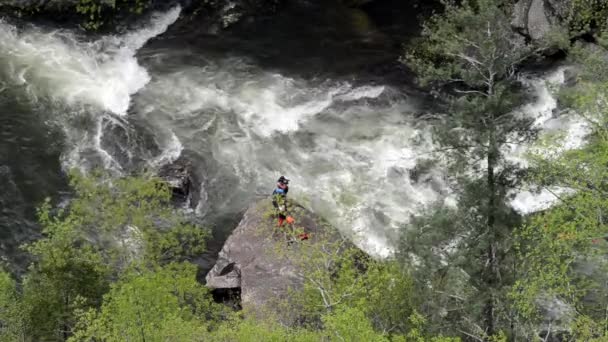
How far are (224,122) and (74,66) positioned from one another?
8674mm

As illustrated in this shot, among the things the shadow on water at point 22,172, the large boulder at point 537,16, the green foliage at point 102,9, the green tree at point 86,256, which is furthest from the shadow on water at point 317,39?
the green tree at point 86,256

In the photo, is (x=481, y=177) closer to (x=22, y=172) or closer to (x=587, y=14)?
(x=587, y=14)

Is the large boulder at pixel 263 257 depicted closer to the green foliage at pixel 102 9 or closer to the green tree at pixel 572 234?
the green tree at pixel 572 234

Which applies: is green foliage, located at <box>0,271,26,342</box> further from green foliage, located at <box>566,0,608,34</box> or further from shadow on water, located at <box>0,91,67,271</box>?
green foliage, located at <box>566,0,608,34</box>

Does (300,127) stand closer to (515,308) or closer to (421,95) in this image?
(421,95)

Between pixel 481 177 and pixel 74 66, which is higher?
pixel 481 177

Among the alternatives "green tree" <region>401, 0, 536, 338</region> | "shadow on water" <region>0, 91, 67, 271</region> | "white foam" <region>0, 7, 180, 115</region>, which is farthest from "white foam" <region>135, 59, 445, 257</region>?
"green tree" <region>401, 0, 536, 338</region>

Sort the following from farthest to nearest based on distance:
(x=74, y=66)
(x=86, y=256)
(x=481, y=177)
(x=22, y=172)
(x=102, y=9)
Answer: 1. (x=102, y=9)
2. (x=74, y=66)
3. (x=22, y=172)
4. (x=86, y=256)
5. (x=481, y=177)

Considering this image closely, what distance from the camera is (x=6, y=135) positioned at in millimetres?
33375

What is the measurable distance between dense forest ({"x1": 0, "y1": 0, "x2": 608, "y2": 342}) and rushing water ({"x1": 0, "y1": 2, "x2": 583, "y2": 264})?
5.95 metres

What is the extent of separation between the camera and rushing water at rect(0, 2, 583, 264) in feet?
104

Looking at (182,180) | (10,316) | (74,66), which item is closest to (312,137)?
(182,180)

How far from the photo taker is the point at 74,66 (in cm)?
3716

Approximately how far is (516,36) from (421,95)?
5.81 metres
